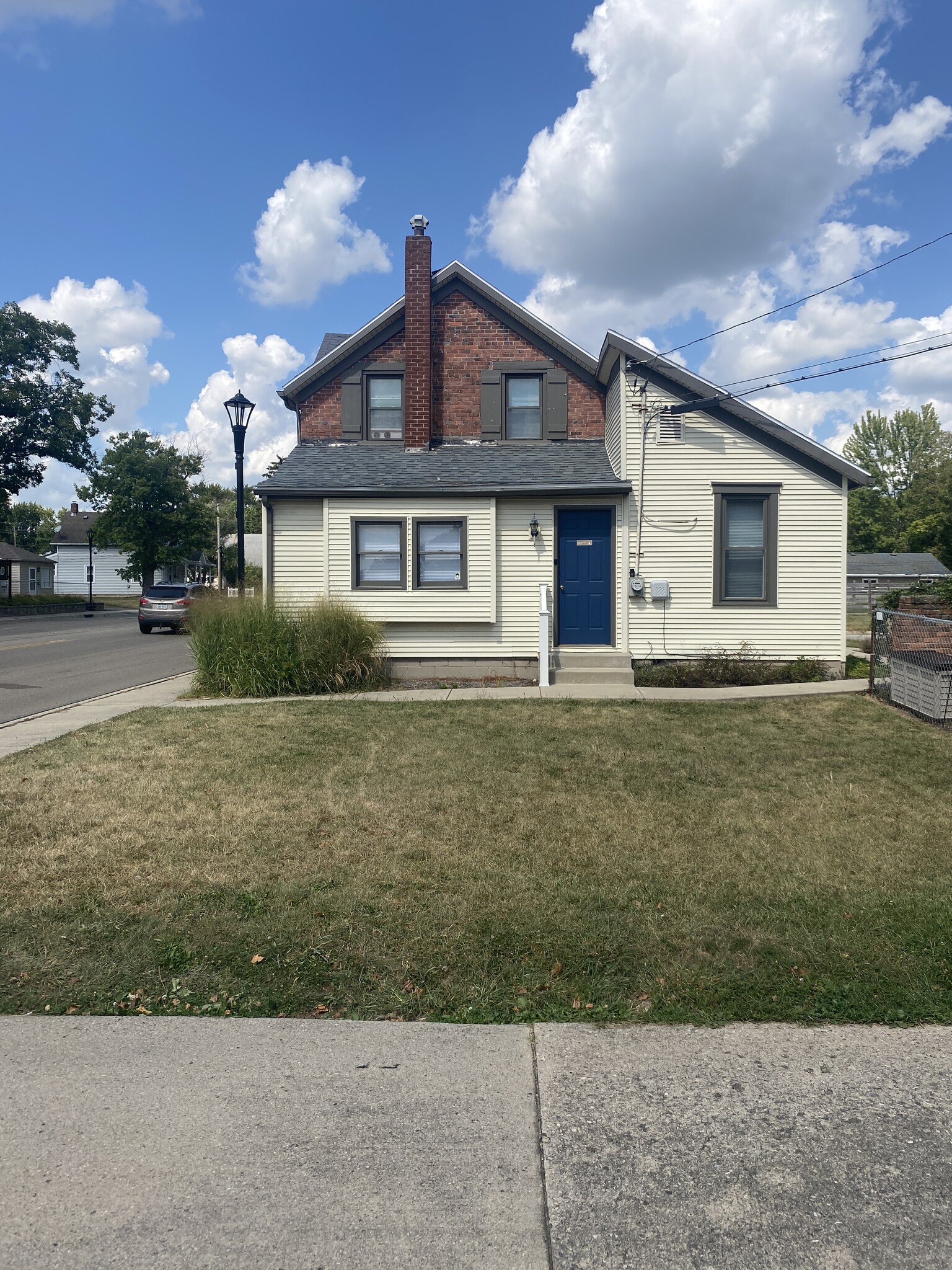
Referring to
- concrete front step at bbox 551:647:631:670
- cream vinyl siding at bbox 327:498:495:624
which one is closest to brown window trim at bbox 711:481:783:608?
concrete front step at bbox 551:647:631:670

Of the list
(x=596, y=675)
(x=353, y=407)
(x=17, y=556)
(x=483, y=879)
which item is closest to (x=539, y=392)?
(x=353, y=407)

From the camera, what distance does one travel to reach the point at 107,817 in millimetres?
6160

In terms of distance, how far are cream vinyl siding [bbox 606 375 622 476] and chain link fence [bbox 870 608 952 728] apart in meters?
4.76

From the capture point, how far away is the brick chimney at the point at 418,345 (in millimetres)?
15734

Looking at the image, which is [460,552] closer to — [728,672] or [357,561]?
[357,561]

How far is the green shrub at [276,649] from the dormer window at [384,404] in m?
4.57

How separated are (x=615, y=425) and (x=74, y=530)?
7269 centimetres

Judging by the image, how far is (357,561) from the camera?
14328 mm

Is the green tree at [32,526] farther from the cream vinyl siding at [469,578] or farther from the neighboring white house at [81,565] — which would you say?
the cream vinyl siding at [469,578]

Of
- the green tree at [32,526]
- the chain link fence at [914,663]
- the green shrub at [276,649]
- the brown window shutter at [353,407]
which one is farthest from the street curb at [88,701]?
the green tree at [32,526]

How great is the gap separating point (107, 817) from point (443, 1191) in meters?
4.46

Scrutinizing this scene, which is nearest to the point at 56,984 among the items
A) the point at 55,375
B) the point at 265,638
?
the point at 265,638

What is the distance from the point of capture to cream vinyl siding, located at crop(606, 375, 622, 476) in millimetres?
14180

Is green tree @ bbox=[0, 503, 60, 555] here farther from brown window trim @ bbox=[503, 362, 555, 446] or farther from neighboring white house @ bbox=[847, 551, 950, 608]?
brown window trim @ bbox=[503, 362, 555, 446]
